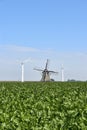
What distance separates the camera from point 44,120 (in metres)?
11.4

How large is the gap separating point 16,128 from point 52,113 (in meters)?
2.82

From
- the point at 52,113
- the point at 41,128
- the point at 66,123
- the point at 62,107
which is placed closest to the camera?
the point at 41,128

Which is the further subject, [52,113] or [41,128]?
[52,113]

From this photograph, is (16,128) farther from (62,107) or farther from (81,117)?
(62,107)

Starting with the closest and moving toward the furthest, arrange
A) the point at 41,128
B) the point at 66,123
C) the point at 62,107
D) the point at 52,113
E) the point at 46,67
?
the point at 41,128
the point at 66,123
the point at 52,113
the point at 62,107
the point at 46,67

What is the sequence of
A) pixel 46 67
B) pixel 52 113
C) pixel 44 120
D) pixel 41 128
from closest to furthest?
pixel 41 128, pixel 44 120, pixel 52 113, pixel 46 67

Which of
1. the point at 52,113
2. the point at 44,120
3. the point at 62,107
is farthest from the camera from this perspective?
the point at 62,107

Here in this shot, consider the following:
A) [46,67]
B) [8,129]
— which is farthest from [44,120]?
[46,67]

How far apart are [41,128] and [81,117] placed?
1.57 meters

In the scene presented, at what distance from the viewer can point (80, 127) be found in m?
9.94

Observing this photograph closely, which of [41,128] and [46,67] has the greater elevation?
[46,67]

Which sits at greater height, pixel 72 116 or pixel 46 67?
pixel 46 67

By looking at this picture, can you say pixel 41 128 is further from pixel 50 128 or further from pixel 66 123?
pixel 66 123

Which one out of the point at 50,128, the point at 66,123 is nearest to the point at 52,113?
the point at 66,123
